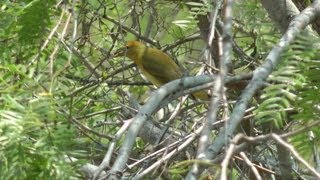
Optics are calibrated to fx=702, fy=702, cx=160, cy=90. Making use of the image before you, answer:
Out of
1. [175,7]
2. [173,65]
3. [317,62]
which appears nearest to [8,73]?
[317,62]

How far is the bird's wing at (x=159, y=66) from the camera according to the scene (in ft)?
14.6

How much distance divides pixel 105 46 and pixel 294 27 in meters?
1.92

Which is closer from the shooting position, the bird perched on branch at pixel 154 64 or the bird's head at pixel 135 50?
the bird's head at pixel 135 50

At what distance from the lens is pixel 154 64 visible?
462cm

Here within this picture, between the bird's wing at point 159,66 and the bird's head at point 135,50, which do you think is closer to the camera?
the bird's head at point 135,50

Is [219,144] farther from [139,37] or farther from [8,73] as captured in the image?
[139,37]

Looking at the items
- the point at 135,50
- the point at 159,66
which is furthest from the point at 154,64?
the point at 135,50

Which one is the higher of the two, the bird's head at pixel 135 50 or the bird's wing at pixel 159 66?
the bird's head at pixel 135 50

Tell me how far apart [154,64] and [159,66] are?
112 millimetres

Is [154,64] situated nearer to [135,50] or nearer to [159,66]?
[159,66]

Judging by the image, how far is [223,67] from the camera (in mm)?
1261

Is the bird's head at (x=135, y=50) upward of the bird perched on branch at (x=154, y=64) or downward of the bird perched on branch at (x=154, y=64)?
upward

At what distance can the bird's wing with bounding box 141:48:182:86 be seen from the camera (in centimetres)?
446

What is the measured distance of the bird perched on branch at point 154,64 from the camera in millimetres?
4404
